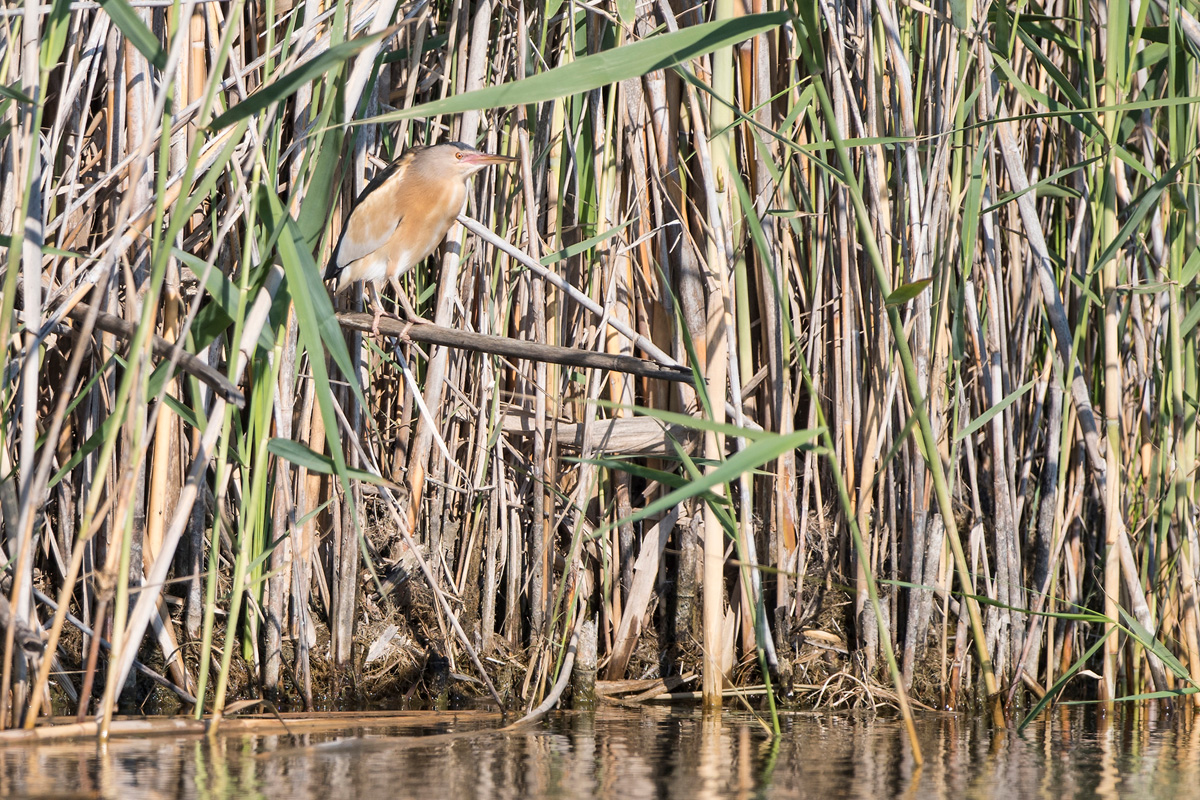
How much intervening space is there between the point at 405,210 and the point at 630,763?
5.24 feet

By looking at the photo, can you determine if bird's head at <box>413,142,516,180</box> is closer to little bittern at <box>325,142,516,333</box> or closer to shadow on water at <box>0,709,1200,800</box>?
little bittern at <box>325,142,516,333</box>

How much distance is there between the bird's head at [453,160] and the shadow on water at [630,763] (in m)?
1.56

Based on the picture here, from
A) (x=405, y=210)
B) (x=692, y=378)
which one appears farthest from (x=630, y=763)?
(x=405, y=210)

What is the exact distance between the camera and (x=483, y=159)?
10.6ft

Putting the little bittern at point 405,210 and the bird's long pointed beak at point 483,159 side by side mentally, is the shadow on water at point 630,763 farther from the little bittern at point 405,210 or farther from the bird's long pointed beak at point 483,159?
the bird's long pointed beak at point 483,159

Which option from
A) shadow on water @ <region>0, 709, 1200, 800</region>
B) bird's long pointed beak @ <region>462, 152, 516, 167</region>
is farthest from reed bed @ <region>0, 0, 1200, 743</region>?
shadow on water @ <region>0, 709, 1200, 800</region>

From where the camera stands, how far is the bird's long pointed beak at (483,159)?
318cm

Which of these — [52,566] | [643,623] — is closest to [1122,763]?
[643,623]

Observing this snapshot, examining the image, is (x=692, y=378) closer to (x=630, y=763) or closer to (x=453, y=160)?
(x=630, y=763)

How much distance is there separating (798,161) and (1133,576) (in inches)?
59.0

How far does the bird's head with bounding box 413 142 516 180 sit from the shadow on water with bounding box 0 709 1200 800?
1.56 metres

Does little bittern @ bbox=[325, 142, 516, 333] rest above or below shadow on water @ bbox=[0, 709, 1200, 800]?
above

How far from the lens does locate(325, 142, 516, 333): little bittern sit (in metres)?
3.15

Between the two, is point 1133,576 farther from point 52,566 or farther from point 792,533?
point 52,566
